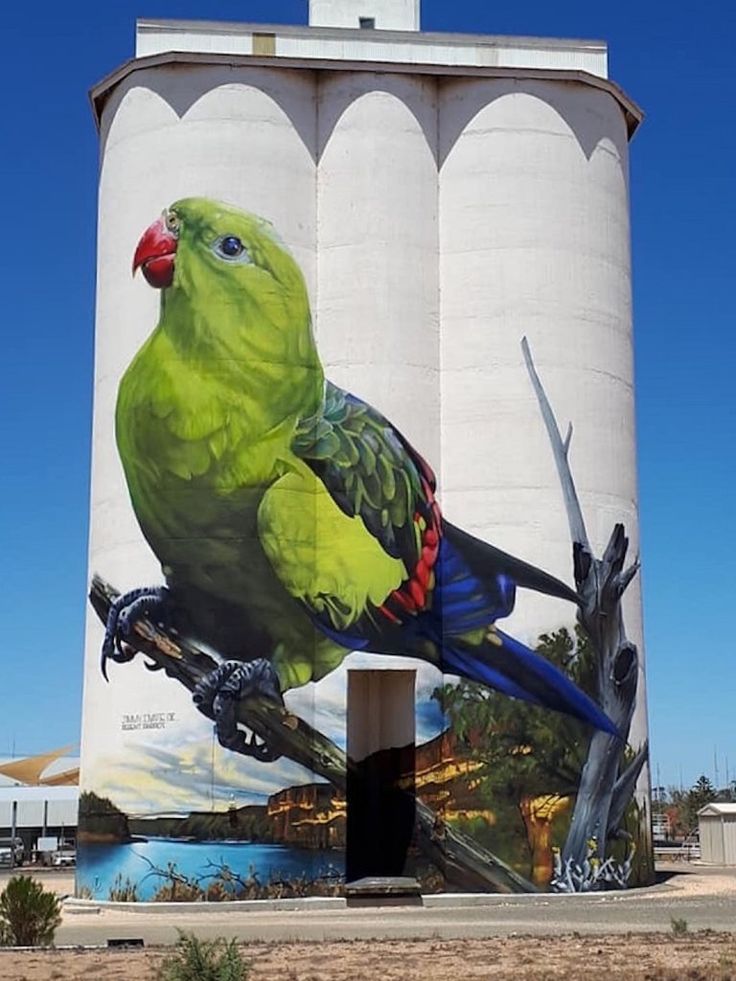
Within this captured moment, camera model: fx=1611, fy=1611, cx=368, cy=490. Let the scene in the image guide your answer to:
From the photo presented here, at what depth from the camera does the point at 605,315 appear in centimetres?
3988

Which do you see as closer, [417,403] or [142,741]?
[142,741]

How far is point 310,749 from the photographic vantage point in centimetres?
3600

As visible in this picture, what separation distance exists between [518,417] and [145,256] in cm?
962

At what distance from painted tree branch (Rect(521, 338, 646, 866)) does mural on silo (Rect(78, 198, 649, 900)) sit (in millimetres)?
63

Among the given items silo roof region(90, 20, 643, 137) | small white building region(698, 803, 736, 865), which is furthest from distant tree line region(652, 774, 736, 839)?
silo roof region(90, 20, 643, 137)

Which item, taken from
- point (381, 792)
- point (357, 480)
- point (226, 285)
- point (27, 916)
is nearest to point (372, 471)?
point (357, 480)

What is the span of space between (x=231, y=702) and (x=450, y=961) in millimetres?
15454

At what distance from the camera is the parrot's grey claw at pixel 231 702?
35469 millimetres

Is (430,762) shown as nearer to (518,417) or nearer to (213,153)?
(518,417)

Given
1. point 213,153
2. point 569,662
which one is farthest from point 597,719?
point 213,153

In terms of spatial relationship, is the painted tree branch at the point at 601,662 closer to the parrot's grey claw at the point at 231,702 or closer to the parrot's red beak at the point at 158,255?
the parrot's grey claw at the point at 231,702

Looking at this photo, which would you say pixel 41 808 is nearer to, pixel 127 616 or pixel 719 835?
pixel 719 835

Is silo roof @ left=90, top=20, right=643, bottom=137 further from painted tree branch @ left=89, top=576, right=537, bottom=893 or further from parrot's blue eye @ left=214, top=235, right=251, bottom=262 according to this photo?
painted tree branch @ left=89, top=576, right=537, bottom=893

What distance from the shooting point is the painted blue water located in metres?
35.2
